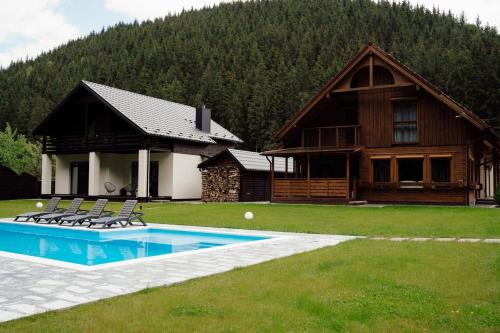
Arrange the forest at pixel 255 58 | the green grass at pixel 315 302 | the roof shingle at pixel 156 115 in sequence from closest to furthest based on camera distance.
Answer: the green grass at pixel 315 302, the roof shingle at pixel 156 115, the forest at pixel 255 58

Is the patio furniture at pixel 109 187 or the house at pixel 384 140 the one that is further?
the patio furniture at pixel 109 187

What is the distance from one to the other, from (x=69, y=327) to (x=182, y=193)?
25.2 meters

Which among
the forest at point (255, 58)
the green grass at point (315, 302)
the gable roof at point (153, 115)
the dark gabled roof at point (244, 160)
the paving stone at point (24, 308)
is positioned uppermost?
the forest at point (255, 58)

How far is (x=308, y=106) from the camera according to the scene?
23.4m

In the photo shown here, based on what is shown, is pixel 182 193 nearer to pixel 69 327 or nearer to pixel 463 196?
pixel 463 196

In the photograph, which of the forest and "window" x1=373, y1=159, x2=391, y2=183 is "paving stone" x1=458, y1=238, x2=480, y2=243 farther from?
the forest

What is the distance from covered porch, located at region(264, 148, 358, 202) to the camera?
881 inches

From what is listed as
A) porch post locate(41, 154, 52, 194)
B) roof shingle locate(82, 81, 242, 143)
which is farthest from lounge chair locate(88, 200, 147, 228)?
porch post locate(41, 154, 52, 194)

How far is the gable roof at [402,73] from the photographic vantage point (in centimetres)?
2036

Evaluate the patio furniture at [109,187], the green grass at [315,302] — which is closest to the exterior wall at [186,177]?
the patio furniture at [109,187]

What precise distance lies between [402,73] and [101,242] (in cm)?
1485

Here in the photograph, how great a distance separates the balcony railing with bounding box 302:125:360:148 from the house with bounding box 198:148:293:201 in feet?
8.51

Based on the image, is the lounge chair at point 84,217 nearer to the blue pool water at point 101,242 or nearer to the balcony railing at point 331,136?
the blue pool water at point 101,242

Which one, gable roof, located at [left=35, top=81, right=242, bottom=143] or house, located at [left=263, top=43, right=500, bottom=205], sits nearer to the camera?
house, located at [left=263, top=43, right=500, bottom=205]
